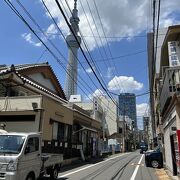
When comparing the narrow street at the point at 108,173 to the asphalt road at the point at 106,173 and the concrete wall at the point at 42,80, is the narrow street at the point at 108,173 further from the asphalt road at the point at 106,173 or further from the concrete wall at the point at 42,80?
the concrete wall at the point at 42,80

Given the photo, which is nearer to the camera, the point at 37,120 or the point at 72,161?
the point at 37,120

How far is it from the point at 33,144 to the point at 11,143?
1.03 metres

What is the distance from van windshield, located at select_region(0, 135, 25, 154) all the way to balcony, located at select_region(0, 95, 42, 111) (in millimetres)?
10378

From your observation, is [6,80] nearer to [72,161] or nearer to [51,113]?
[51,113]

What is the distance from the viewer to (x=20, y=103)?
23.7 metres

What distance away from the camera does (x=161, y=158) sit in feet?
84.6

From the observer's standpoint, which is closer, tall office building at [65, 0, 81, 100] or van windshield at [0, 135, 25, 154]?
van windshield at [0, 135, 25, 154]

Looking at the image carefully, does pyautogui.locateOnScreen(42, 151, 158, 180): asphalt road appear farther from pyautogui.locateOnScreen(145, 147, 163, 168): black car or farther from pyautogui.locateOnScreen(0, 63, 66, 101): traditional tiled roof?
pyautogui.locateOnScreen(0, 63, 66, 101): traditional tiled roof

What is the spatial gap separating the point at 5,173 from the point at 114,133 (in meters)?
74.4

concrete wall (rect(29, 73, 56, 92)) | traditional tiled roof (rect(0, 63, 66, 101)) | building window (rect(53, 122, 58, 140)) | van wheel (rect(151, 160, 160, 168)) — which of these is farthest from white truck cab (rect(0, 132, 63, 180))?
concrete wall (rect(29, 73, 56, 92))

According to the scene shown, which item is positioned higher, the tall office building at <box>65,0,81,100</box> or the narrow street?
the tall office building at <box>65,0,81,100</box>

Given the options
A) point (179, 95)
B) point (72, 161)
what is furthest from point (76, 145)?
point (179, 95)

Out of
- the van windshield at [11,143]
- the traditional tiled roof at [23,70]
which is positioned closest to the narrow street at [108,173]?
the van windshield at [11,143]

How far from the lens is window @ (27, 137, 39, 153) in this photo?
12.6m
